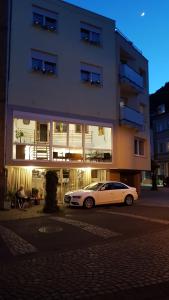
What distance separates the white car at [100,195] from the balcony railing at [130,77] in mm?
8925

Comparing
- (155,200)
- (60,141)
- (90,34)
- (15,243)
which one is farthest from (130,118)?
(15,243)

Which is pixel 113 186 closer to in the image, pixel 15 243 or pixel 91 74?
pixel 91 74

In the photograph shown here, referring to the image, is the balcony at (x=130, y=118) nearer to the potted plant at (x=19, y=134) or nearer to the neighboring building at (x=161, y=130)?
the potted plant at (x=19, y=134)

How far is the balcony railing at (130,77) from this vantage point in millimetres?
28547

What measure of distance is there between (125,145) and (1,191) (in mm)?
10867

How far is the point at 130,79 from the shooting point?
29.2 meters

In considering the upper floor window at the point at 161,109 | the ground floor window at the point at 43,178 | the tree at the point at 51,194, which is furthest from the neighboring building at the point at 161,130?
the tree at the point at 51,194

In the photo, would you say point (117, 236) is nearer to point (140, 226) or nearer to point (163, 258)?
point (140, 226)

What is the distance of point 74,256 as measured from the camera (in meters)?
→ 9.32

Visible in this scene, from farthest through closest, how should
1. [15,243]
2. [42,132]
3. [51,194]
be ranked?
[42,132] → [51,194] → [15,243]

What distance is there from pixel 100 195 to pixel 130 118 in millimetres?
8580

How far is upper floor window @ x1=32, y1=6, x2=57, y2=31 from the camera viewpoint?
2472 centimetres

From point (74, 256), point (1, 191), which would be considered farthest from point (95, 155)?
point (74, 256)

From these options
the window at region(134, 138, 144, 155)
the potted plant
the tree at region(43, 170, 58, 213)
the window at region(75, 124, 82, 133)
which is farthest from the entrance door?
the window at region(134, 138, 144, 155)
